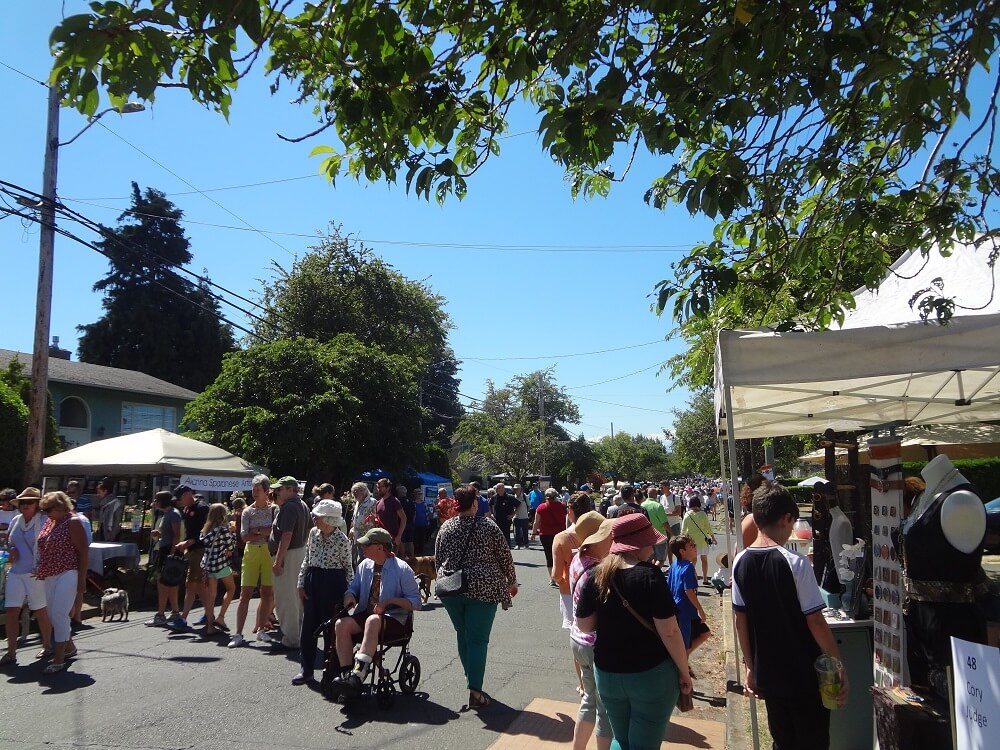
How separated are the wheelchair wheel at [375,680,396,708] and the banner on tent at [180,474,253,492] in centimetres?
877

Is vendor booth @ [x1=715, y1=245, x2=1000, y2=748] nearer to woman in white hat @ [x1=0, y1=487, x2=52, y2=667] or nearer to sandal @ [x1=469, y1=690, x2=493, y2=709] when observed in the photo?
sandal @ [x1=469, y1=690, x2=493, y2=709]

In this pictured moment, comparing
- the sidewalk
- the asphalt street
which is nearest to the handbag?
the asphalt street

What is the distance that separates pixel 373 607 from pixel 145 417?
1295 inches

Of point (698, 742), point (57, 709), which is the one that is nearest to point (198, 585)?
point (57, 709)

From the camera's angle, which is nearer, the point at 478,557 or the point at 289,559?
the point at 478,557

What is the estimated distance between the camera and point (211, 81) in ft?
14.8

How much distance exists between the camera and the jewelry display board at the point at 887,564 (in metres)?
4.26

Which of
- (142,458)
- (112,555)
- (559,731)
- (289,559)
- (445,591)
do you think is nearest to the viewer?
(559,731)

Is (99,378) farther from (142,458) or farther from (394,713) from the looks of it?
(394,713)

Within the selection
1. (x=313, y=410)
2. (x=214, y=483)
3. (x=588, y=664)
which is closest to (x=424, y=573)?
(x=214, y=483)

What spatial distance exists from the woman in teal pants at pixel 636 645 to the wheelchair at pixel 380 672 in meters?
2.88

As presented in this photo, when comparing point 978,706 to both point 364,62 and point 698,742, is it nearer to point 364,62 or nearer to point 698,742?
point 698,742

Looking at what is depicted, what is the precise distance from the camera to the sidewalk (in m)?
5.52

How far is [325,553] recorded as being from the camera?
715 centimetres
